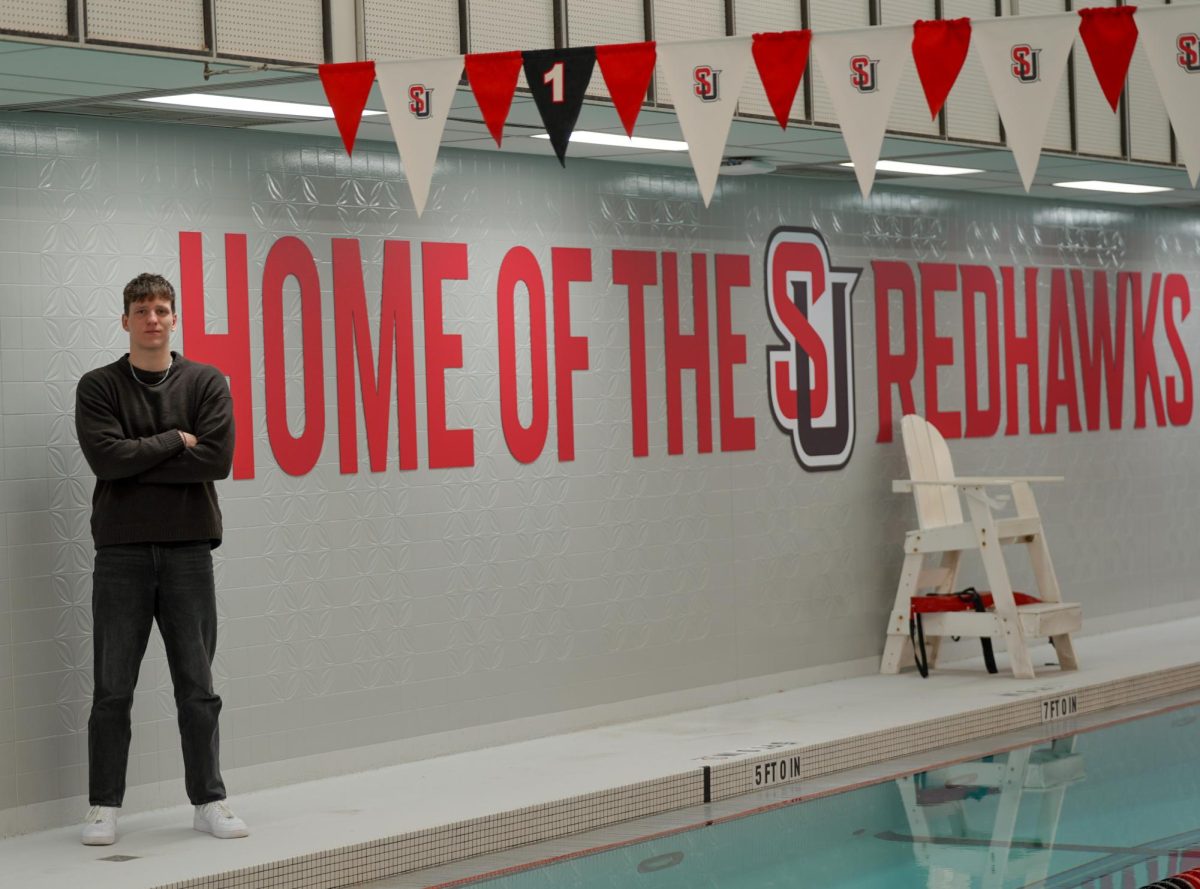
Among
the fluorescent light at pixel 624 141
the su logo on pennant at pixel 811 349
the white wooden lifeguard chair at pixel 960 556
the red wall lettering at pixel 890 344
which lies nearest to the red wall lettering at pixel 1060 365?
the red wall lettering at pixel 890 344

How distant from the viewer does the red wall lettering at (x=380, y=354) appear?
7.01m

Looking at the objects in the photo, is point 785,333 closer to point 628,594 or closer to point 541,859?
point 628,594

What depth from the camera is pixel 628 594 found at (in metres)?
8.20

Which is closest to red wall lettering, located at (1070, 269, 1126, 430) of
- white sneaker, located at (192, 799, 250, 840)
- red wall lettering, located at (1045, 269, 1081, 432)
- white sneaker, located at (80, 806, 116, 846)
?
red wall lettering, located at (1045, 269, 1081, 432)

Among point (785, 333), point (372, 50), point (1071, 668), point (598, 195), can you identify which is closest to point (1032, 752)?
point (1071, 668)

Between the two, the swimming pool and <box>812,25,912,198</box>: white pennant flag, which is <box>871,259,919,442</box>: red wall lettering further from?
<box>812,25,912,198</box>: white pennant flag

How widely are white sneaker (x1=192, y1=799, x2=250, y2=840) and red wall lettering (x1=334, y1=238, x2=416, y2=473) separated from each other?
1581mm

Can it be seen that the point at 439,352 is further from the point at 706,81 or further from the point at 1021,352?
the point at 1021,352

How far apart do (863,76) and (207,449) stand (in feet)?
7.79

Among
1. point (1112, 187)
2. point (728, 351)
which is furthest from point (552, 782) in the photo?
point (1112, 187)

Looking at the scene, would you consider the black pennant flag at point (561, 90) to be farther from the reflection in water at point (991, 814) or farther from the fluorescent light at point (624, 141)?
the reflection in water at point (991, 814)

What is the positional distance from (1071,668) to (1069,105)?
9.39ft

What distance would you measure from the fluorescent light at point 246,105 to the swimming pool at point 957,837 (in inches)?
105

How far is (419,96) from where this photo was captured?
17.8ft
